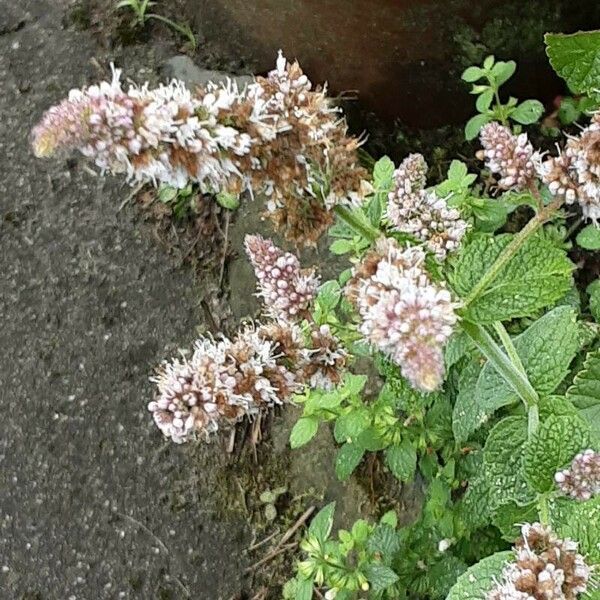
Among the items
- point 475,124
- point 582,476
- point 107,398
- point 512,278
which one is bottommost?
point 107,398

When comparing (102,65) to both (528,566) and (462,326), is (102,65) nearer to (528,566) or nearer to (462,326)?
(462,326)

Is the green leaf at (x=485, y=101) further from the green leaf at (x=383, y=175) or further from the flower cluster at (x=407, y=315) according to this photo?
the flower cluster at (x=407, y=315)

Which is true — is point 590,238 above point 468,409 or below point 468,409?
below

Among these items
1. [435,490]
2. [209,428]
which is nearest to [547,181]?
[209,428]

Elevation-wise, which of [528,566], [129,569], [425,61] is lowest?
[129,569]

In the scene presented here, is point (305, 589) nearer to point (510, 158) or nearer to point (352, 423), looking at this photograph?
point (352, 423)


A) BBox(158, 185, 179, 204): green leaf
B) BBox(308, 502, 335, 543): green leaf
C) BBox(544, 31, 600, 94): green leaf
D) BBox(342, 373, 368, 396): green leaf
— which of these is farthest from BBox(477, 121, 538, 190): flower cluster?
BBox(158, 185, 179, 204): green leaf

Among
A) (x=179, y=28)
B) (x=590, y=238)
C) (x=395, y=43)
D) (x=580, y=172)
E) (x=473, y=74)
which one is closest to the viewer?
(x=580, y=172)

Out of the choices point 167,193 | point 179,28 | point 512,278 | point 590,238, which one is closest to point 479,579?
point 512,278
